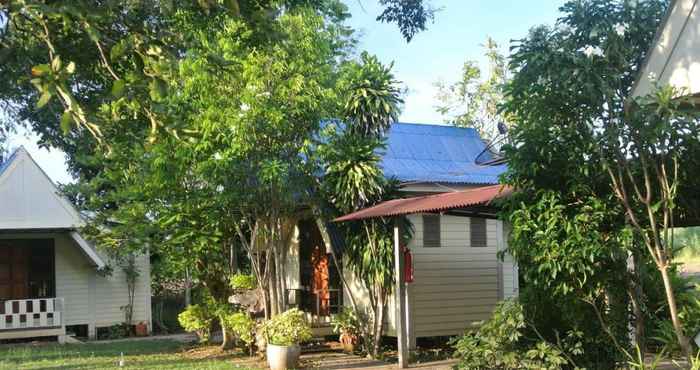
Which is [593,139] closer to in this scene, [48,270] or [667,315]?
[667,315]

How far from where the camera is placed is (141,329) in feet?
68.1

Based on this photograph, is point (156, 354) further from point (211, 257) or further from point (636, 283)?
point (636, 283)

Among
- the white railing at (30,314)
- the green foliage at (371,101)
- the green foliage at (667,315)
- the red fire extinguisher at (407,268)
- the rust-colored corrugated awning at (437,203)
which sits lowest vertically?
the white railing at (30,314)

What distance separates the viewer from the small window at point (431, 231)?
14984 mm

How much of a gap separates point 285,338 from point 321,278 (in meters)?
3.93

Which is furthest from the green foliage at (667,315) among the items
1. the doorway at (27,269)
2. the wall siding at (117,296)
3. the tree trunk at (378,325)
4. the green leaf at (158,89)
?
the doorway at (27,269)

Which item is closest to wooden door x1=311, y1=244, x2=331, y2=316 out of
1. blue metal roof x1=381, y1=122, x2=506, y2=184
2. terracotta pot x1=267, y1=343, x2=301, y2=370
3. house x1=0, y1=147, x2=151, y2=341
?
blue metal roof x1=381, y1=122, x2=506, y2=184

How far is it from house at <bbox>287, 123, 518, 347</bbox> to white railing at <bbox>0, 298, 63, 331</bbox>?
5912 mm

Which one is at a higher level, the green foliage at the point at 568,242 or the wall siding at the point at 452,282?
the green foliage at the point at 568,242

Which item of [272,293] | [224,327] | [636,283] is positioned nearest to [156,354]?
[224,327]

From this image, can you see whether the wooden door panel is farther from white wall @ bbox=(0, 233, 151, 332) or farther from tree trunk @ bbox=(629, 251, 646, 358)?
tree trunk @ bbox=(629, 251, 646, 358)

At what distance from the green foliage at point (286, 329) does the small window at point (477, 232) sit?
4.43 meters

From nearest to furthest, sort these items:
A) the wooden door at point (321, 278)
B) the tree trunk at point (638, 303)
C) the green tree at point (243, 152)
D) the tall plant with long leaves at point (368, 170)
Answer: the tree trunk at point (638, 303), the green tree at point (243, 152), the tall plant with long leaves at point (368, 170), the wooden door at point (321, 278)

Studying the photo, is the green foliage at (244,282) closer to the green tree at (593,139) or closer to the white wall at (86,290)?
the white wall at (86,290)
